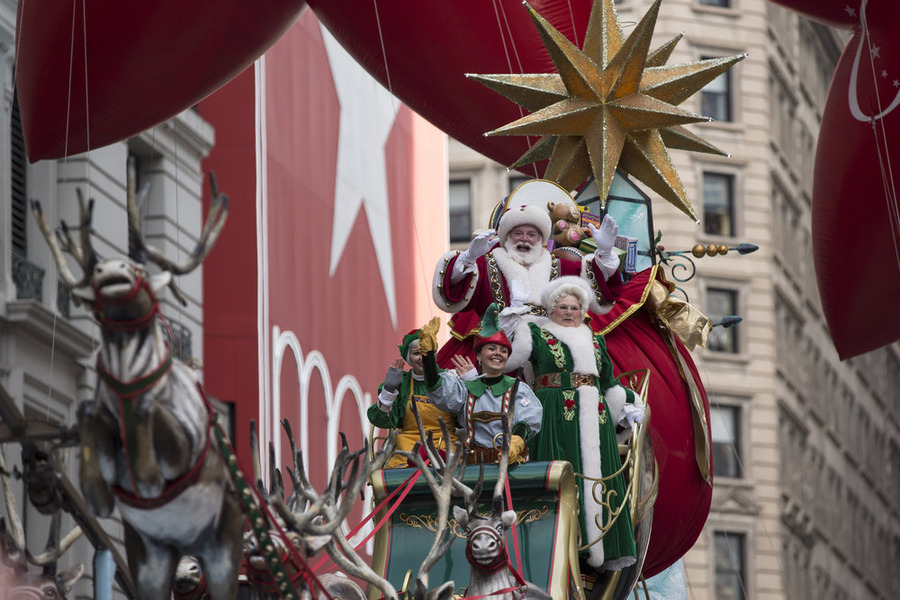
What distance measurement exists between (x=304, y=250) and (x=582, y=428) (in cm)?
1135

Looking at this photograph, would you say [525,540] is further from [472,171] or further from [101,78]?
[472,171]

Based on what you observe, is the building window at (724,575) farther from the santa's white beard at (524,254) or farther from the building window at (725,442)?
the santa's white beard at (524,254)

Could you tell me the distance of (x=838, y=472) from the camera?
51.4 meters

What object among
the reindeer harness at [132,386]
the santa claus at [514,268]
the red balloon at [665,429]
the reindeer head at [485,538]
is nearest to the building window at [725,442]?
the red balloon at [665,429]

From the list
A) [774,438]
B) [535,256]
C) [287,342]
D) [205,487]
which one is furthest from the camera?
[774,438]

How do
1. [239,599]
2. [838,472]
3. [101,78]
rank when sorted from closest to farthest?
[239,599], [101,78], [838,472]

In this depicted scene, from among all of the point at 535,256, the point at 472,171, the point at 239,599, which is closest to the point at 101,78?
the point at 535,256

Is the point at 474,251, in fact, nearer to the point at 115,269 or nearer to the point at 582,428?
the point at 582,428

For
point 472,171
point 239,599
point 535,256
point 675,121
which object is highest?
point 472,171

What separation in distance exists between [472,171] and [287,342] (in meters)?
23.0

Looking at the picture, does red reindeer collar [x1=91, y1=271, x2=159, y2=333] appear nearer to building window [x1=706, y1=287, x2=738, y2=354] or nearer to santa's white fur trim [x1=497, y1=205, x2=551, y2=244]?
santa's white fur trim [x1=497, y1=205, x2=551, y2=244]

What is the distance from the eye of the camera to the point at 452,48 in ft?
50.3

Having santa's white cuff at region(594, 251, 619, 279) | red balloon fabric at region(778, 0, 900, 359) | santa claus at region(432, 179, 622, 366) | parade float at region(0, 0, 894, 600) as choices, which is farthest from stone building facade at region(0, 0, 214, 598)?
santa's white cuff at region(594, 251, 619, 279)

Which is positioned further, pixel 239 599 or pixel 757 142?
pixel 757 142
